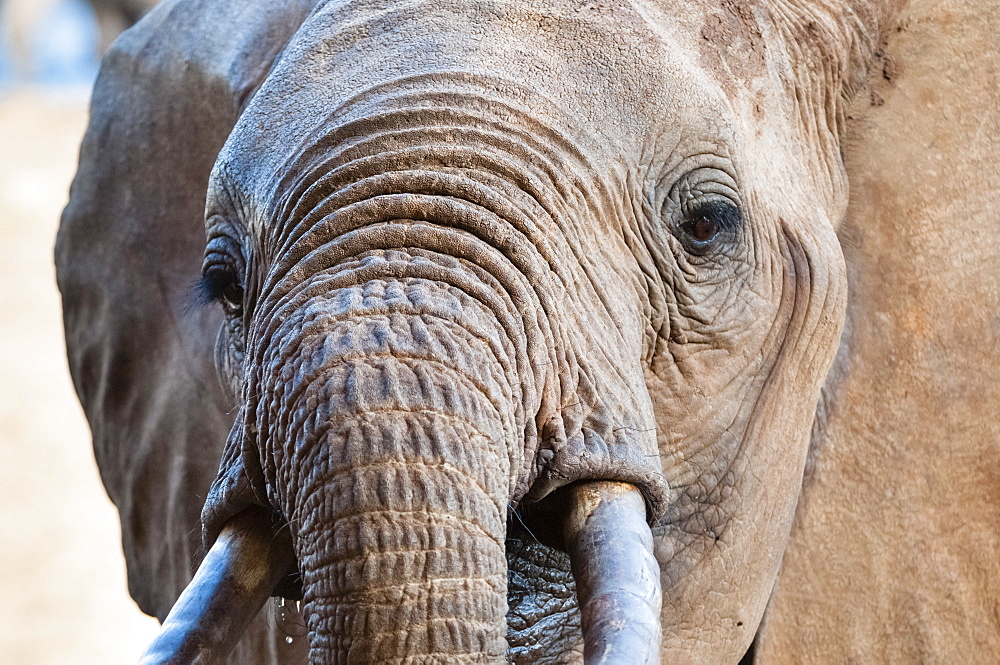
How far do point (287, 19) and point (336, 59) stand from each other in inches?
24.3

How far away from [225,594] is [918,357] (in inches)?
31.4

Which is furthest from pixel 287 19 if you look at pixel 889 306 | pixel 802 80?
pixel 889 306

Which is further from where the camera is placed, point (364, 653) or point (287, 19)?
point (287, 19)

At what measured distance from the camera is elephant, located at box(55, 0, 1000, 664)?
1.05m

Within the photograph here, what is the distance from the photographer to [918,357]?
1.50m

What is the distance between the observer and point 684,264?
1.34 m

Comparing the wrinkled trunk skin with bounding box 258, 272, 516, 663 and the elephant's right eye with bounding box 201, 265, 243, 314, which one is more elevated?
the elephant's right eye with bounding box 201, 265, 243, 314

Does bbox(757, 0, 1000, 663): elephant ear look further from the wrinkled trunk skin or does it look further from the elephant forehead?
the wrinkled trunk skin

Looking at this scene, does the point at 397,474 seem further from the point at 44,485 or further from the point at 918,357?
the point at 44,485

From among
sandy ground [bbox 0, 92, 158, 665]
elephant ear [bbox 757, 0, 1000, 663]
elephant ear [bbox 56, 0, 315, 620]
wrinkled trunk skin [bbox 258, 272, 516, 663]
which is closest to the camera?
wrinkled trunk skin [bbox 258, 272, 516, 663]

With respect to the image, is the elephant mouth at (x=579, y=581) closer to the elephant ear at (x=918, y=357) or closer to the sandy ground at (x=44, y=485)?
the elephant ear at (x=918, y=357)

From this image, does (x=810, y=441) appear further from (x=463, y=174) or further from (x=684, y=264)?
(x=463, y=174)

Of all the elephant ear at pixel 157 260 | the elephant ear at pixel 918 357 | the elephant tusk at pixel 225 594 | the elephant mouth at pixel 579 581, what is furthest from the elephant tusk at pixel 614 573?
the elephant ear at pixel 157 260

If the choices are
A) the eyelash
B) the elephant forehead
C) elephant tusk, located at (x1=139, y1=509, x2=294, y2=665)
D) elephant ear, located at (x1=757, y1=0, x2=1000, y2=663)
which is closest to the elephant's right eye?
the eyelash
